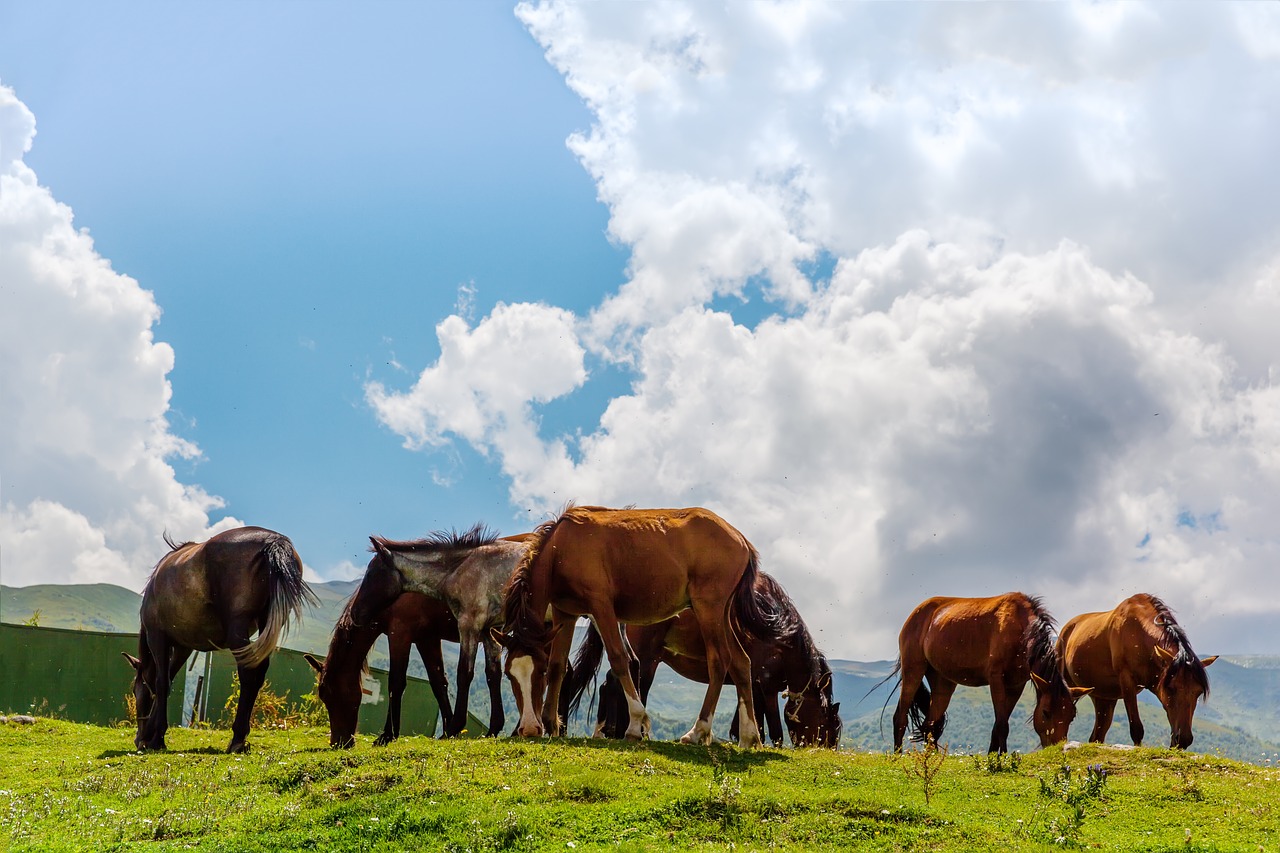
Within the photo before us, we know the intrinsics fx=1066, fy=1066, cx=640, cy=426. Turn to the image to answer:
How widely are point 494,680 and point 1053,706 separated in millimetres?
10072

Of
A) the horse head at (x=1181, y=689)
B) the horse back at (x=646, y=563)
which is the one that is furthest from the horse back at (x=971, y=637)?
the horse back at (x=646, y=563)

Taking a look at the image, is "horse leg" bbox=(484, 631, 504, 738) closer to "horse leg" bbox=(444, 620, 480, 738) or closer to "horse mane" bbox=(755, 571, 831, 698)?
"horse leg" bbox=(444, 620, 480, 738)

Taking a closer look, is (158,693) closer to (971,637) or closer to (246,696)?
(246,696)

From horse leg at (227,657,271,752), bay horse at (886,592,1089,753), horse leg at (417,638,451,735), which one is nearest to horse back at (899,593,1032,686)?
bay horse at (886,592,1089,753)

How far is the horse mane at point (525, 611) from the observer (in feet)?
48.4

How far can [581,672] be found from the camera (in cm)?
2109

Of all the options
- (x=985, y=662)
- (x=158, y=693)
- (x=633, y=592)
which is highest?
(x=633, y=592)

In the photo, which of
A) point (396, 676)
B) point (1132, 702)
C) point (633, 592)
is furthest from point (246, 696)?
point (1132, 702)

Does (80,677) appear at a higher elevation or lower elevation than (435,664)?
lower

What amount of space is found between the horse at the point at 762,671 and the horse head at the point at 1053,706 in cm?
410

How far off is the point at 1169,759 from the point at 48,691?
25746 mm

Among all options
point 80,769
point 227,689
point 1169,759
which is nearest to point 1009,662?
point 1169,759

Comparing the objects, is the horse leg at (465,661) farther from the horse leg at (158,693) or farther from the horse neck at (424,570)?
the horse leg at (158,693)

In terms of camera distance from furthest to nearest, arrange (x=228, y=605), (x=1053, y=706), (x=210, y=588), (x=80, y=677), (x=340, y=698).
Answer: (x=80, y=677) → (x=1053, y=706) → (x=340, y=698) → (x=210, y=588) → (x=228, y=605)
